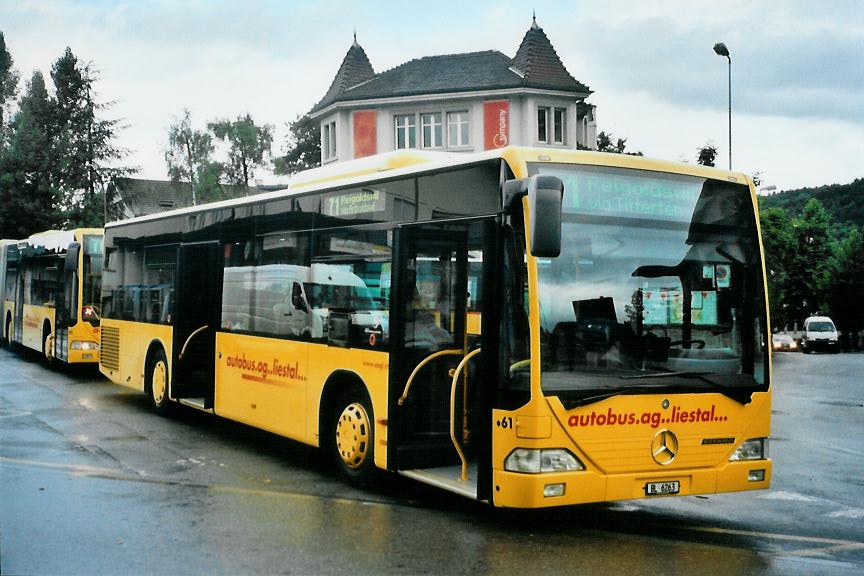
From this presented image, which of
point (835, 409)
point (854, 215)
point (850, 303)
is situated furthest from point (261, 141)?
point (854, 215)

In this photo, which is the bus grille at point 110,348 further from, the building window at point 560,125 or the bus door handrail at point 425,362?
the building window at point 560,125

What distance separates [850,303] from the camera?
242ft

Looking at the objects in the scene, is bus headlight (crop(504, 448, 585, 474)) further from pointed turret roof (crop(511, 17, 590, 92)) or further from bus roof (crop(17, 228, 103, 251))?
pointed turret roof (crop(511, 17, 590, 92))

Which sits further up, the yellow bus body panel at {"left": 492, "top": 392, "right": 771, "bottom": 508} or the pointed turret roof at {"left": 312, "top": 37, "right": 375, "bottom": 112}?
the pointed turret roof at {"left": 312, "top": 37, "right": 375, "bottom": 112}

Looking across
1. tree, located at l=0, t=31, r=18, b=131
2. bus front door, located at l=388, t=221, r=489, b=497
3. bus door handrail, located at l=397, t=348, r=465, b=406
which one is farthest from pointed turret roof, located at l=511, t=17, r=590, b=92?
tree, located at l=0, t=31, r=18, b=131

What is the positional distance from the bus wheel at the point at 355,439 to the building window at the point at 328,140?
42136mm

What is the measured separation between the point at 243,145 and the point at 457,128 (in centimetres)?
2845

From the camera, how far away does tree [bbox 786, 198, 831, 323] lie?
87.4m

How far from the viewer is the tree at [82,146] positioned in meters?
62.5

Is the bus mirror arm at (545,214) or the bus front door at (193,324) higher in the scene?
the bus mirror arm at (545,214)

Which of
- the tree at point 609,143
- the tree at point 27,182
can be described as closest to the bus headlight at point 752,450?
the tree at point 609,143

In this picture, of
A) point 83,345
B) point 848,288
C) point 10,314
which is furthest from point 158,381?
point 848,288

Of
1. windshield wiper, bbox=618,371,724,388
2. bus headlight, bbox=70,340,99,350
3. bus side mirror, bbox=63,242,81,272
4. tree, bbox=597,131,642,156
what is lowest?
bus headlight, bbox=70,340,99,350

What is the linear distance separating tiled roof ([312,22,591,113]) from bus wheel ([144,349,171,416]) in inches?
1323
